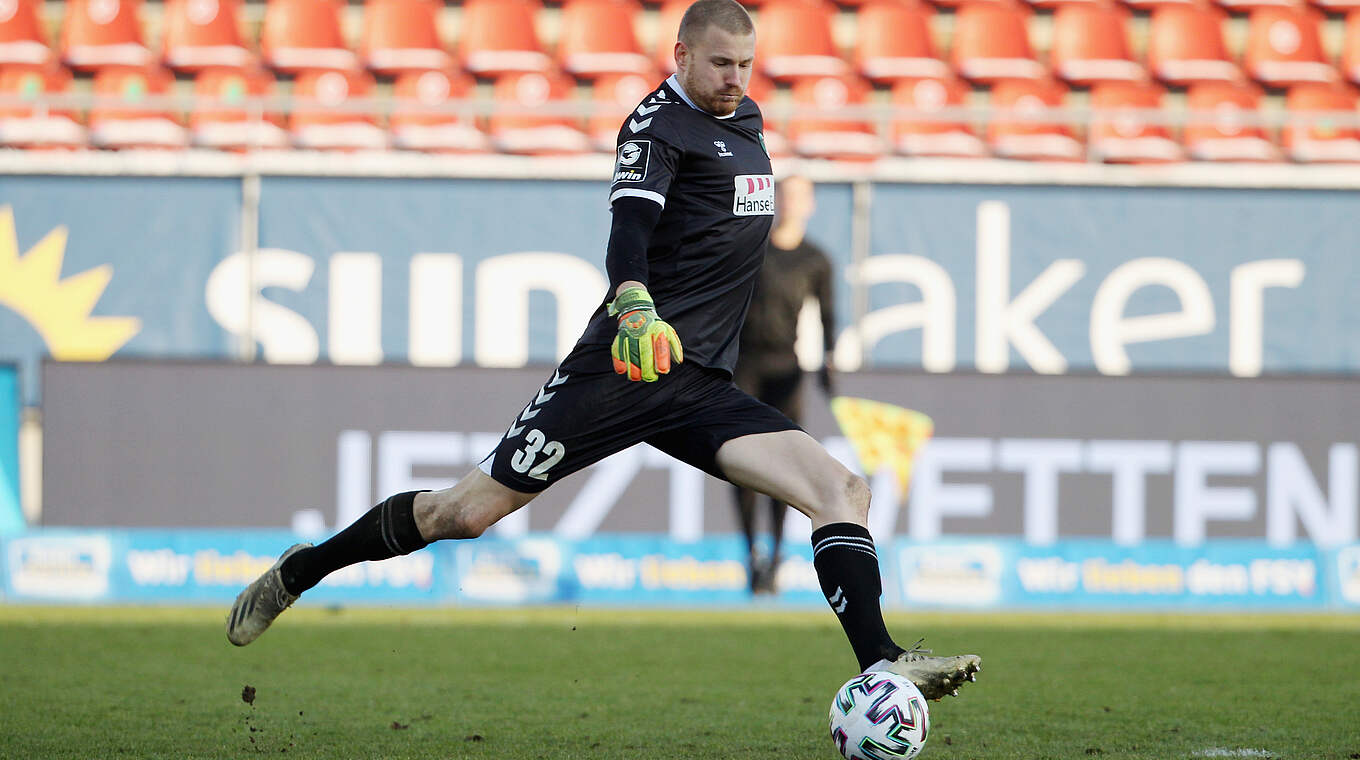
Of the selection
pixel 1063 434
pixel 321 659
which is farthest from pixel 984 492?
pixel 321 659

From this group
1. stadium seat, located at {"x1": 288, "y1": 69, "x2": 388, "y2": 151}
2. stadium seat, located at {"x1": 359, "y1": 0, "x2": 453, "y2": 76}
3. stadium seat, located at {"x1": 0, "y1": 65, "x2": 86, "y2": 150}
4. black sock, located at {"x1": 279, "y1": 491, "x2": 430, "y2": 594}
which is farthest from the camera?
stadium seat, located at {"x1": 359, "y1": 0, "x2": 453, "y2": 76}

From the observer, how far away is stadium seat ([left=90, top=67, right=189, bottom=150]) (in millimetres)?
12242

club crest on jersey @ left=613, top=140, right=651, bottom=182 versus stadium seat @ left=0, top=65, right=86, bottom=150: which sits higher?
stadium seat @ left=0, top=65, right=86, bottom=150

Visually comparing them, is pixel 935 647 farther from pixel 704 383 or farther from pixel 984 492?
pixel 704 383

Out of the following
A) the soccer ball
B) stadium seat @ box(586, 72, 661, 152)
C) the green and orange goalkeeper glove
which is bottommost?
the soccer ball

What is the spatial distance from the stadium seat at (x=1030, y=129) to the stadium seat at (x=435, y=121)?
4148mm

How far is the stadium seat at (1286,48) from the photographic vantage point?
46.9 feet

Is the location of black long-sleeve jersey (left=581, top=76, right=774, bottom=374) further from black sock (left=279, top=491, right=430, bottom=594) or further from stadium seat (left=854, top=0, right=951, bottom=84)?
stadium seat (left=854, top=0, right=951, bottom=84)

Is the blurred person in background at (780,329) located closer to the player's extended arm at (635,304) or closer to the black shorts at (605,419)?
the black shorts at (605,419)

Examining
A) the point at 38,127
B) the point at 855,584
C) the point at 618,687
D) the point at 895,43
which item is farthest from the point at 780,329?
the point at 38,127

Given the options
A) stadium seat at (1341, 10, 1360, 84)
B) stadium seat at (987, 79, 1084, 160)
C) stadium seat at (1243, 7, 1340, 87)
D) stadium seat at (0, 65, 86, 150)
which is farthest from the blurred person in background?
stadium seat at (1341, 10, 1360, 84)

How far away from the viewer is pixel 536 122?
43.9 ft

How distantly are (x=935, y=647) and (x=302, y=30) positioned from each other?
9493 millimetres

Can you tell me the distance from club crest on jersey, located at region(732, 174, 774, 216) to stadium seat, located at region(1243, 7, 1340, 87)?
37.0ft
